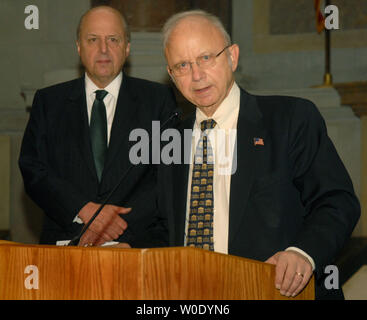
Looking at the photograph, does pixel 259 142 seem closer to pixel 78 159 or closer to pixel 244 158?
pixel 244 158

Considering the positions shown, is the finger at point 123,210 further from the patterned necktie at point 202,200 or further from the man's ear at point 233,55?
the man's ear at point 233,55

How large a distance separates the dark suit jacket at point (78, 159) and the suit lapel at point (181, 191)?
604 millimetres

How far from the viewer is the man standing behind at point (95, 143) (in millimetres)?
3131

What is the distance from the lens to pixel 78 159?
3266 mm

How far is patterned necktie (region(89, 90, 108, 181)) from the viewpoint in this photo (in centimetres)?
328

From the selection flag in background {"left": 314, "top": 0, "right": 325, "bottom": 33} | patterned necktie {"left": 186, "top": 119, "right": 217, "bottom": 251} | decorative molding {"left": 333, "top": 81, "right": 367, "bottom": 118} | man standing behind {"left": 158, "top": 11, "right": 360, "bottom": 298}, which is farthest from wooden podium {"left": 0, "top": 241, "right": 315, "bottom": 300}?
flag in background {"left": 314, "top": 0, "right": 325, "bottom": 33}

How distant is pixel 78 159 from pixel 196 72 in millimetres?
1010

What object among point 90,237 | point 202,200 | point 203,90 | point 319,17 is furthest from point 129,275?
point 319,17

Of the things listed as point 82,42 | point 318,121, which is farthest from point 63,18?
point 318,121

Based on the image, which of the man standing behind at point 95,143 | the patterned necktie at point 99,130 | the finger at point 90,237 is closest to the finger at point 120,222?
the man standing behind at point 95,143

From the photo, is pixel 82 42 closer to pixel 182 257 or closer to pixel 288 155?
pixel 288 155

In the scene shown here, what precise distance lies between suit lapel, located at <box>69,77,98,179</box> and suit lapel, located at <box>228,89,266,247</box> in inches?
38.2

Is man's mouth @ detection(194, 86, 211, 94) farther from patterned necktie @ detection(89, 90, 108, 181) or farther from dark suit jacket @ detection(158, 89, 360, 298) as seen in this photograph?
patterned necktie @ detection(89, 90, 108, 181)

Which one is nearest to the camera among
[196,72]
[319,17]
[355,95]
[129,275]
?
[129,275]
